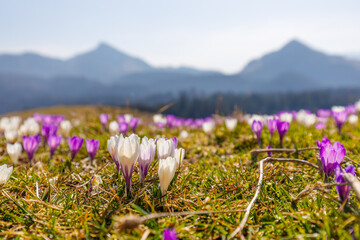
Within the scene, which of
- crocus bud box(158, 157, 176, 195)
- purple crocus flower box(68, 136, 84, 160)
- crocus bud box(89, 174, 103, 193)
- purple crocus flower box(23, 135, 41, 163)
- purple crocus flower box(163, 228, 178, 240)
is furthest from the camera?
purple crocus flower box(23, 135, 41, 163)

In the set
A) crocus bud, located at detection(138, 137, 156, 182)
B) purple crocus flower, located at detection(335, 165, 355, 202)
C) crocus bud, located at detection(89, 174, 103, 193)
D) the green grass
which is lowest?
the green grass

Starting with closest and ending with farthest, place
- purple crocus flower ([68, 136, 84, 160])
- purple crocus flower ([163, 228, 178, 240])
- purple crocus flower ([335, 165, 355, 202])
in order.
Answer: purple crocus flower ([163, 228, 178, 240]) < purple crocus flower ([335, 165, 355, 202]) < purple crocus flower ([68, 136, 84, 160])

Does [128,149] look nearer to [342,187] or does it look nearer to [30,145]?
[342,187]

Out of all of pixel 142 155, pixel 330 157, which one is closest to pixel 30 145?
pixel 142 155

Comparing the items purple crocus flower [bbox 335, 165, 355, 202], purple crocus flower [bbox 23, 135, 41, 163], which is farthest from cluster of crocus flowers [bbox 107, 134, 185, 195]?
purple crocus flower [bbox 23, 135, 41, 163]

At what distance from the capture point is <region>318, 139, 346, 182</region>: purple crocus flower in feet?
7.63

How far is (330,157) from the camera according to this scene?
2.37 metres

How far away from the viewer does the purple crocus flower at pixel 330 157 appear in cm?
232

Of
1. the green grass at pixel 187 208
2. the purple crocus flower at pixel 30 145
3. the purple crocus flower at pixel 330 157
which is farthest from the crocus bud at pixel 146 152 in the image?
the purple crocus flower at pixel 30 145

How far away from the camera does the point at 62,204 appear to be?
2.47 meters

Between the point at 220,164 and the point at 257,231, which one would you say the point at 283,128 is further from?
the point at 257,231

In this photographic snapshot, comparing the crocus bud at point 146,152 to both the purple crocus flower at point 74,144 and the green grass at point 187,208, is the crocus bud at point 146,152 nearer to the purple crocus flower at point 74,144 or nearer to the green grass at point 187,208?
the green grass at point 187,208

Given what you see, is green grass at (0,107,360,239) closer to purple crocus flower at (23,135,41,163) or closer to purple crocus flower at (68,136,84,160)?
purple crocus flower at (68,136,84,160)

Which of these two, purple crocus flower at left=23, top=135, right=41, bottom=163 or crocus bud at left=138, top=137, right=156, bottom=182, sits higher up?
crocus bud at left=138, top=137, right=156, bottom=182
